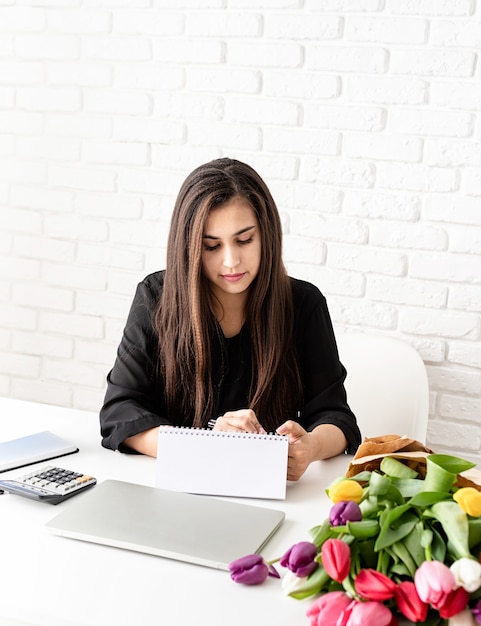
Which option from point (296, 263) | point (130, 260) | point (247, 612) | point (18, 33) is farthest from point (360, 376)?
point (18, 33)

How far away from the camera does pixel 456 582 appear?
36.7 inches

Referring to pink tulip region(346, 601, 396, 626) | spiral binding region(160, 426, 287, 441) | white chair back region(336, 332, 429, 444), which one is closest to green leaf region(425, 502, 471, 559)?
pink tulip region(346, 601, 396, 626)

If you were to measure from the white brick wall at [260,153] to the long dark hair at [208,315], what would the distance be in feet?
2.11

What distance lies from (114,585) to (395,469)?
0.41 m

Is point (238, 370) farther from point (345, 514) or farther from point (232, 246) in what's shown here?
point (345, 514)

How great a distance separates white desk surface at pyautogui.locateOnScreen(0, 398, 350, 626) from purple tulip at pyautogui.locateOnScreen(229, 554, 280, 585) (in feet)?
0.04

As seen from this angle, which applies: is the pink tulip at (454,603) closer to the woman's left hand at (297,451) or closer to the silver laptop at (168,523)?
the silver laptop at (168,523)

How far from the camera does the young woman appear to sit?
179cm

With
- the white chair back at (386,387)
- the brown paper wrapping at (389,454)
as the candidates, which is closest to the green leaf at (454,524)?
the brown paper wrapping at (389,454)

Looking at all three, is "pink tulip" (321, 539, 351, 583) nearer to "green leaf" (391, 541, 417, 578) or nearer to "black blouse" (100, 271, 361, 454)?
"green leaf" (391, 541, 417, 578)

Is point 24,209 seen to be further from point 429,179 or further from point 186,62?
point 429,179

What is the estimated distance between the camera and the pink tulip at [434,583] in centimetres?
92

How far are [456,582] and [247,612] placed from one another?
0.85ft

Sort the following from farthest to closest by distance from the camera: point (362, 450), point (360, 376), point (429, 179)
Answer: point (429, 179) < point (360, 376) < point (362, 450)
